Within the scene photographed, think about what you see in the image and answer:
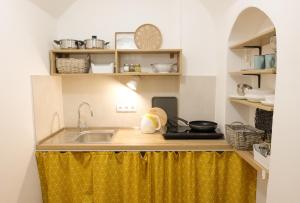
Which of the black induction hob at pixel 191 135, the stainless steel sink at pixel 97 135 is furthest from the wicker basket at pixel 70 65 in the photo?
the black induction hob at pixel 191 135

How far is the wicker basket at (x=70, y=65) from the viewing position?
7.26ft

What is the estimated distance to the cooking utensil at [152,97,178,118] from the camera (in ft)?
8.13

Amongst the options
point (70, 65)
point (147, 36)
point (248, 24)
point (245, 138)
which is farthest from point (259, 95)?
point (70, 65)

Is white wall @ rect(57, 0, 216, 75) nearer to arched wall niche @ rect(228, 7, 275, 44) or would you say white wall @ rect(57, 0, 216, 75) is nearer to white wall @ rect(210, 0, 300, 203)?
arched wall niche @ rect(228, 7, 275, 44)

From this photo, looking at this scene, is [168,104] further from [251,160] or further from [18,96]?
[18,96]

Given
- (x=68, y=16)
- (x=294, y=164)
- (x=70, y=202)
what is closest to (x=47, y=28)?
(x=68, y=16)

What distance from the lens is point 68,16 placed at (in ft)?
7.93

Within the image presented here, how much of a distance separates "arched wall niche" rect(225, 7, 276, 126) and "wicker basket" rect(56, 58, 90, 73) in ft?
4.81

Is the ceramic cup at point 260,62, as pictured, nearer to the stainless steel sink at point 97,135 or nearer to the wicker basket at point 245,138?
the wicker basket at point 245,138

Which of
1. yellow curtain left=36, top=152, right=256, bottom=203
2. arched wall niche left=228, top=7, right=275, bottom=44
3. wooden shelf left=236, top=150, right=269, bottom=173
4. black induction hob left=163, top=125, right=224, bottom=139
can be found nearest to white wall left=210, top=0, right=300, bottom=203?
wooden shelf left=236, top=150, right=269, bottom=173

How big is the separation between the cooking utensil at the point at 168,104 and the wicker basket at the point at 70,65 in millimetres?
878

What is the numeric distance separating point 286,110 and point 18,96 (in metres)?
1.81

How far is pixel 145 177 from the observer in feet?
6.49

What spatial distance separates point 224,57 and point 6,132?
77.3 inches
